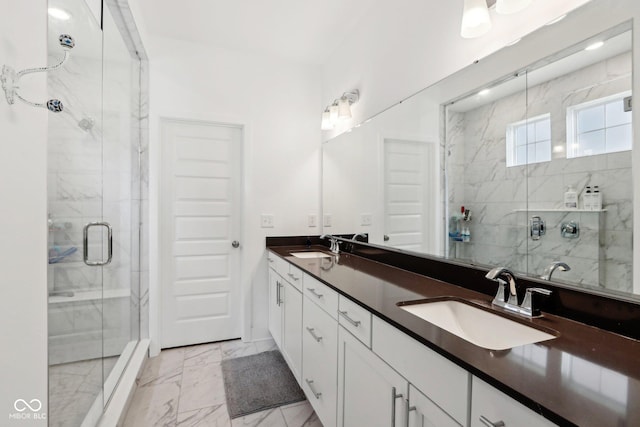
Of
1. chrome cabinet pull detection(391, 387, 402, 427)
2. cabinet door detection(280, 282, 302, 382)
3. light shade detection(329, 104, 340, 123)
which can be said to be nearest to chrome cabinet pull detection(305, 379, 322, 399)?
cabinet door detection(280, 282, 302, 382)

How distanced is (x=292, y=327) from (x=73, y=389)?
1.15 m

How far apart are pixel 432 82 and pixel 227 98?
1.83 m

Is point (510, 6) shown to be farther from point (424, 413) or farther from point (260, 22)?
point (260, 22)

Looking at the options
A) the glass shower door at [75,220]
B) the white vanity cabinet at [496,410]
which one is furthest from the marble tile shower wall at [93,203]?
the white vanity cabinet at [496,410]

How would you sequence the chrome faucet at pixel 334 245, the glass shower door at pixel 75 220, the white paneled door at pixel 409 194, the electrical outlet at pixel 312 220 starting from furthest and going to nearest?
the electrical outlet at pixel 312 220
the chrome faucet at pixel 334 245
the white paneled door at pixel 409 194
the glass shower door at pixel 75 220

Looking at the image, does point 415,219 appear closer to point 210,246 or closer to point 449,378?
point 449,378

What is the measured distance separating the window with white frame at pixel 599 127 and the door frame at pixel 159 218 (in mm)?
2344

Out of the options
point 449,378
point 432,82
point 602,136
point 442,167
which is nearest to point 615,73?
point 602,136

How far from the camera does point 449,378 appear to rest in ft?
2.49

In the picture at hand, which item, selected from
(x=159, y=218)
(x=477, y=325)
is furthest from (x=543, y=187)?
(x=159, y=218)

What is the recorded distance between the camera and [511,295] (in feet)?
3.62

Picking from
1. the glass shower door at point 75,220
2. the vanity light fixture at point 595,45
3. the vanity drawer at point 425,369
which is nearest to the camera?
the vanity drawer at point 425,369

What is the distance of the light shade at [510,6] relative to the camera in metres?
1.13

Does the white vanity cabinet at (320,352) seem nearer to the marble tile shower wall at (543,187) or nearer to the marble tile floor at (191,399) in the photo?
the marble tile floor at (191,399)
